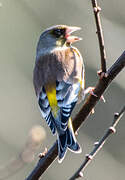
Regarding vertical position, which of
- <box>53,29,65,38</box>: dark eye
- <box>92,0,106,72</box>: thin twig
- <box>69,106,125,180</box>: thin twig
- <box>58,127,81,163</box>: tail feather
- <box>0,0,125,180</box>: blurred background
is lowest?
<box>0,0,125,180</box>: blurred background

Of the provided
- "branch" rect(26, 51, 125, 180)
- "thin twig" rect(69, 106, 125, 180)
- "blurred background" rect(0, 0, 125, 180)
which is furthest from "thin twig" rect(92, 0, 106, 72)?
"blurred background" rect(0, 0, 125, 180)

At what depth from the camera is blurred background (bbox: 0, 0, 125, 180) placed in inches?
362

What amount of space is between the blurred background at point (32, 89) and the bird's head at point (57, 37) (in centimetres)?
350

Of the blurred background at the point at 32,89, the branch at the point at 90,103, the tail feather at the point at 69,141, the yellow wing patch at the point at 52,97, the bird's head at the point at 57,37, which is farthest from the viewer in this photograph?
the blurred background at the point at 32,89

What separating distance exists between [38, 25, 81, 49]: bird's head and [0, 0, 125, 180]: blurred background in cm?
350

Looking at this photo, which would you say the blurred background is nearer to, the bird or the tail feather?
the bird

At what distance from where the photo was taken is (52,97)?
4504 millimetres

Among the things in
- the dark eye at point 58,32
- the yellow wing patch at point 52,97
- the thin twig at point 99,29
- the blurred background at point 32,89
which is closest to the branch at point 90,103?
the thin twig at point 99,29

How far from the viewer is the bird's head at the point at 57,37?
16.6 ft

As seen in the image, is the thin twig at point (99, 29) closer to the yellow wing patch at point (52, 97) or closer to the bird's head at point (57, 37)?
the yellow wing patch at point (52, 97)

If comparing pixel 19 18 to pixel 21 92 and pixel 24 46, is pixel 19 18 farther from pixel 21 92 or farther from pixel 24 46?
pixel 21 92

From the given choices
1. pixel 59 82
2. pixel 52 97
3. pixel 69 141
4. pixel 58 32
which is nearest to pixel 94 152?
pixel 69 141

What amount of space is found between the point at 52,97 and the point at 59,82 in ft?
0.68

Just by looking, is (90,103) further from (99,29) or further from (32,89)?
(32,89)
